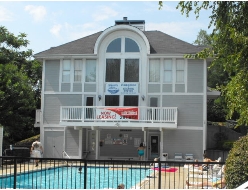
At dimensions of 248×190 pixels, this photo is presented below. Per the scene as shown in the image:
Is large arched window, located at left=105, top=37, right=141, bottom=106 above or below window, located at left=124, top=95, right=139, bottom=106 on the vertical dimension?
above

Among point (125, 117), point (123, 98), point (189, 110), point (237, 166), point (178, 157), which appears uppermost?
point (123, 98)

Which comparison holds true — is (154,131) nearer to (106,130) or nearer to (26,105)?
(106,130)

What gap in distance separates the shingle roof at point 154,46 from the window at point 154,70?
69 cm

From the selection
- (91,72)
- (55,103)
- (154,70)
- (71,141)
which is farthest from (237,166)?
(55,103)

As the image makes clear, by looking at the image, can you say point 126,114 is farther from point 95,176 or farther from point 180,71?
point 95,176

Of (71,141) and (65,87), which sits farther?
(65,87)

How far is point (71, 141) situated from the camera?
94.9 feet

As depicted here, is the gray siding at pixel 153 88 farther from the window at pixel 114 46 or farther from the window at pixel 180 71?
the window at pixel 114 46

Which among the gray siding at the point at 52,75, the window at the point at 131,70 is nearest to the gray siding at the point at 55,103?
the gray siding at the point at 52,75

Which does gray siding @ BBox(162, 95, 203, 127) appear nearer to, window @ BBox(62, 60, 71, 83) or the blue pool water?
window @ BBox(62, 60, 71, 83)

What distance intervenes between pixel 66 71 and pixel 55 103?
2.40 metres

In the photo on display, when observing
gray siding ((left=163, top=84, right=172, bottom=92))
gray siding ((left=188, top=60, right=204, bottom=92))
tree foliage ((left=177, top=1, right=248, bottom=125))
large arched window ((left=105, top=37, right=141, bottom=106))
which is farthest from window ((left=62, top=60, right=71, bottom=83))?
tree foliage ((left=177, top=1, right=248, bottom=125))

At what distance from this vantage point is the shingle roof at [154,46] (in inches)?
1129

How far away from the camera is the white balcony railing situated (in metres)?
27.3
